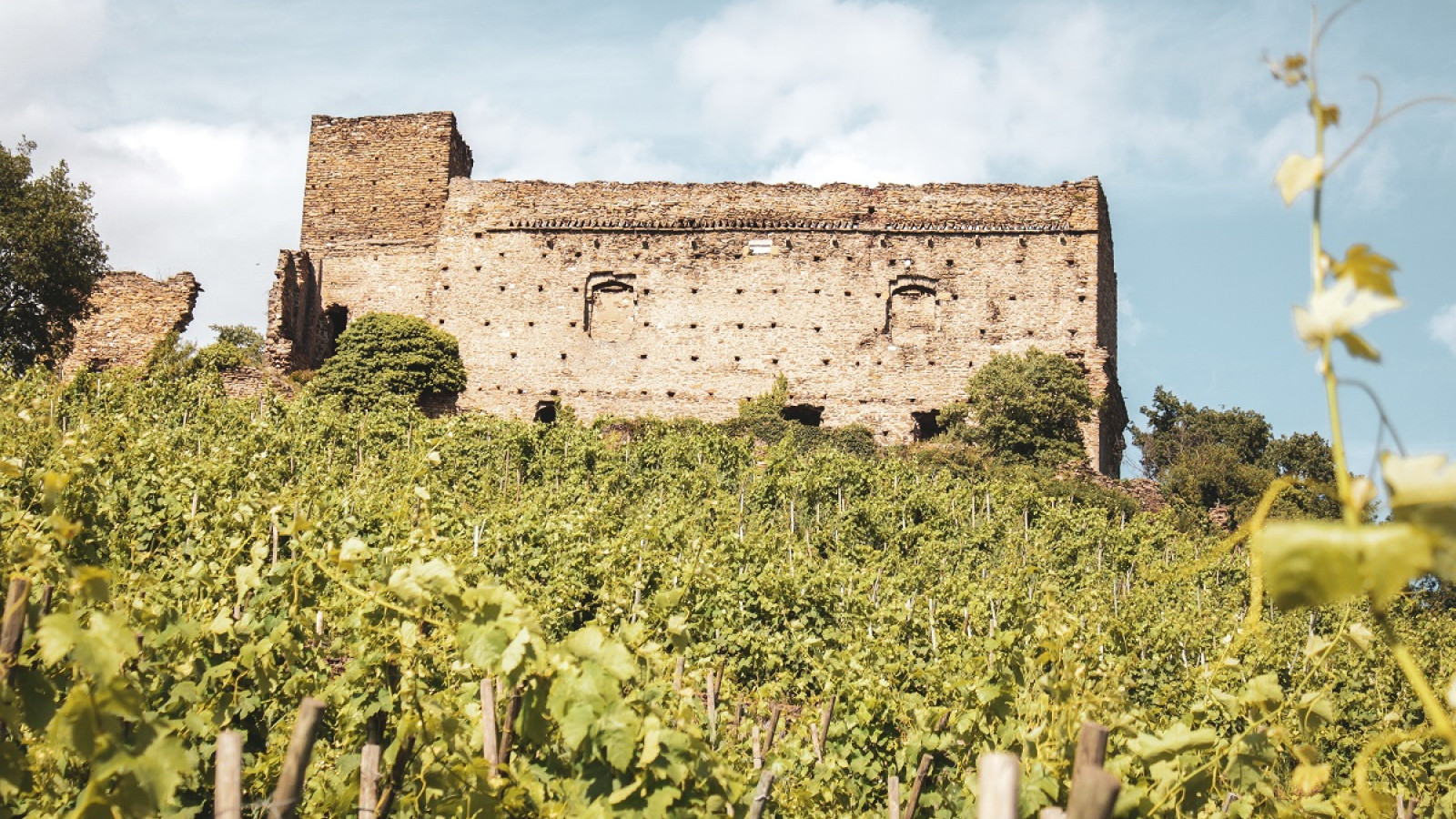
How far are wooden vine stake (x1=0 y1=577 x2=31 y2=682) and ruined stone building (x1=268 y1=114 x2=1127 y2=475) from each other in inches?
797

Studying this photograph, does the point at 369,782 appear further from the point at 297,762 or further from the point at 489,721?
the point at 297,762

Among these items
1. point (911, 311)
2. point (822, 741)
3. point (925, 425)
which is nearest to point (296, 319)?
point (911, 311)

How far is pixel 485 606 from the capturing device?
2904 millimetres

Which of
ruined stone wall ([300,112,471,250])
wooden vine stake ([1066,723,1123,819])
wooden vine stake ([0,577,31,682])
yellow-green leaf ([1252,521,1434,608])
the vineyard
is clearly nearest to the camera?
yellow-green leaf ([1252,521,1434,608])

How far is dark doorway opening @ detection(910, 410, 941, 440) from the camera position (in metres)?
22.7

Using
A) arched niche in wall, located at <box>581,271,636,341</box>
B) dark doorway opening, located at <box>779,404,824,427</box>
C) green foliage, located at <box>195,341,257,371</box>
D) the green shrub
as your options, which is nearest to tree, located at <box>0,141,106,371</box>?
green foliage, located at <box>195,341,257,371</box>

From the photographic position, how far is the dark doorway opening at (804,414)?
74.7ft

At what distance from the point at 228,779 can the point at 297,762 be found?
13cm

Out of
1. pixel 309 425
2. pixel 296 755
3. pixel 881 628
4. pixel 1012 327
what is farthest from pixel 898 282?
pixel 296 755

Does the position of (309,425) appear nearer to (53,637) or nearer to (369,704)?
(369,704)

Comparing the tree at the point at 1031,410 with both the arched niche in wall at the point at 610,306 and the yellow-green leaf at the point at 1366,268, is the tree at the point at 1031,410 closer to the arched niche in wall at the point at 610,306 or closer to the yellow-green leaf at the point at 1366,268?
the arched niche in wall at the point at 610,306

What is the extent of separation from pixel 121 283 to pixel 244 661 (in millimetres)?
21615

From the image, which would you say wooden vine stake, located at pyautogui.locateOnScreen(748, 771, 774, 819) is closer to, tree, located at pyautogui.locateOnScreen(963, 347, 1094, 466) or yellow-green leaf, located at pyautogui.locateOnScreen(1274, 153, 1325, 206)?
yellow-green leaf, located at pyautogui.locateOnScreen(1274, 153, 1325, 206)

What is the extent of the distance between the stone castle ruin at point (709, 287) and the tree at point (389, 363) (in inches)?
36.7
